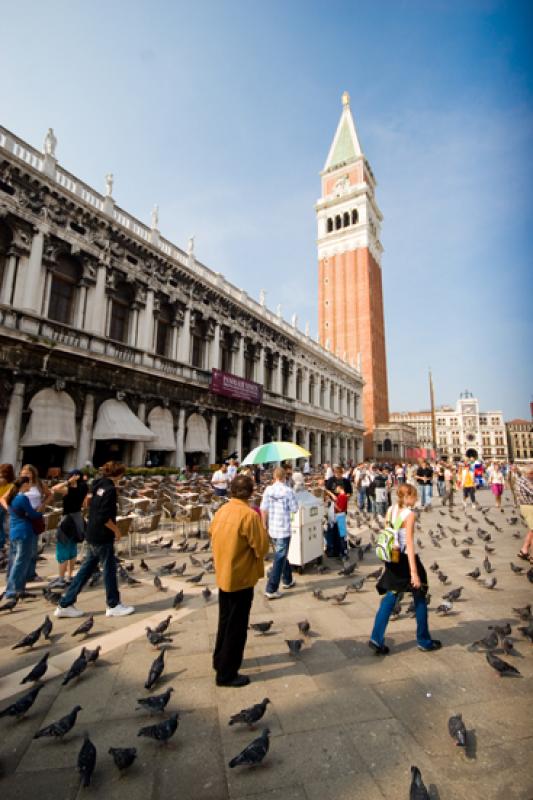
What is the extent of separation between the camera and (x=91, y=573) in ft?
15.5

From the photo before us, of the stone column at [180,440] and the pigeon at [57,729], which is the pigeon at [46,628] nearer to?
the pigeon at [57,729]

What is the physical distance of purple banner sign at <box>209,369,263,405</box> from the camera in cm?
2356

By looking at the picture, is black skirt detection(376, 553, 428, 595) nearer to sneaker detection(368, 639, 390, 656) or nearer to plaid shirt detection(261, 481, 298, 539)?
sneaker detection(368, 639, 390, 656)

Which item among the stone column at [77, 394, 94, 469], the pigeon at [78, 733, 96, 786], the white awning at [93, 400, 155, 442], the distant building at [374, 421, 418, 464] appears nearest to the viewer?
the pigeon at [78, 733, 96, 786]

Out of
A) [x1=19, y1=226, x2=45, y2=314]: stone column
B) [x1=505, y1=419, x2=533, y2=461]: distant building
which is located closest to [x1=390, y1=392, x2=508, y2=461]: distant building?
[x1=505, y1=419, x2=533, y2=461]: distant building

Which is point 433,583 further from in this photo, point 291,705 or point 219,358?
point 219,358

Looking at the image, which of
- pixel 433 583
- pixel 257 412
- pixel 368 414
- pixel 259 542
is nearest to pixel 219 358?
pixel 257 412

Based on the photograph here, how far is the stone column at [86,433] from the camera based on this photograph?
16.5 meters

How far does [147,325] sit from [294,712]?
65.6 ft

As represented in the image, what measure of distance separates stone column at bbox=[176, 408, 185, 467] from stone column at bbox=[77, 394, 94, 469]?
5.30 m

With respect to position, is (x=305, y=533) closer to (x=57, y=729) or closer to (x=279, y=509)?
(x=279, y=509)

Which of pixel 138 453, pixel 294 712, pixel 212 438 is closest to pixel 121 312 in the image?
pixel 138 453

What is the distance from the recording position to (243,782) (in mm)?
2277

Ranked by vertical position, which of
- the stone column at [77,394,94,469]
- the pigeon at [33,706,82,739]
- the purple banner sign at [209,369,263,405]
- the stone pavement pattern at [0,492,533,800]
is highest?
the purple banner sign at [209,369,263,405]
